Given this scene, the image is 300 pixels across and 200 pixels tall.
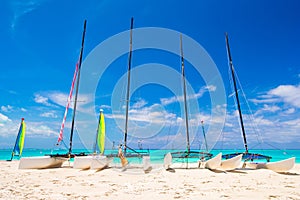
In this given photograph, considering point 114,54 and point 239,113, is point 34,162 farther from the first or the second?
point 239,113

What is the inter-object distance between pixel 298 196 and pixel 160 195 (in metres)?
4.43

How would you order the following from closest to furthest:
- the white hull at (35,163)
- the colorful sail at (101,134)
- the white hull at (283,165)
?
the white hull at (283,165) < the white hull at (35,163) < the colorful sail at (101,134)

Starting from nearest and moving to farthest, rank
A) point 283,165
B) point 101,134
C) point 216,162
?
point 283,165 → point 216,162 → point 101,134

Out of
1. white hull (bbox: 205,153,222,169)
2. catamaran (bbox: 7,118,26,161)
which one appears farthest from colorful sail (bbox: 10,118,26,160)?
white hull (bbox: 205,153,222,169)

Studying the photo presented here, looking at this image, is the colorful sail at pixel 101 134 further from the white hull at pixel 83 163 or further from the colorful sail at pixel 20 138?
the white hull at pixel 83 163

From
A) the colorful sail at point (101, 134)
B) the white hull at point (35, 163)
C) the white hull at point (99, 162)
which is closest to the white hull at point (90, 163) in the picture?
the white hull at point (99, 162)

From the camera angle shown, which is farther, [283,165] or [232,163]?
[232,163]

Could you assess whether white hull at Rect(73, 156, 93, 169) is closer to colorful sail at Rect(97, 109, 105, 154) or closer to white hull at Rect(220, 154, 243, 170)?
white hull at Rect(220, 154, 243, 170)

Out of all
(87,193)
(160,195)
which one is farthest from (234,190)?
(87,193)

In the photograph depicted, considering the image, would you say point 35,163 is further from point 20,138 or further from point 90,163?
point 20,138

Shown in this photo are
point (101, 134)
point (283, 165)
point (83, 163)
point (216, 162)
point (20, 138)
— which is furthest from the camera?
point (101, 134)

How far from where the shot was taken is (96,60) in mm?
20438

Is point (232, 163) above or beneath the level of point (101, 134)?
beneath

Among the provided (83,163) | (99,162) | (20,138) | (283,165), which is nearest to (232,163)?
(283,165)
